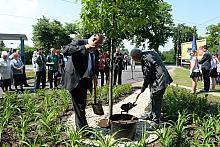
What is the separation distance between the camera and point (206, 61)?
13.0m

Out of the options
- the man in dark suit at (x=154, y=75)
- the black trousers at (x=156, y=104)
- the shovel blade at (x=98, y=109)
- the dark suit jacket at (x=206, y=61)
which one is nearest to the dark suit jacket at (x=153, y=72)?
the man in dark suit at (x=154, y=75)

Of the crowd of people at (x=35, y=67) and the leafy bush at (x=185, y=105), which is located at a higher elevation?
the crowd of people at (x=35, y=67)

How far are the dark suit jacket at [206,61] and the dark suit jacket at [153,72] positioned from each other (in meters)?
6.50

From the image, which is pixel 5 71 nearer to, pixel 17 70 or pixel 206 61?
pixel 17 70

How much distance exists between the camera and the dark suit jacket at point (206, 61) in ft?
42.5

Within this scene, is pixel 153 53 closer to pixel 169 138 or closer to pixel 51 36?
pixel 169 138

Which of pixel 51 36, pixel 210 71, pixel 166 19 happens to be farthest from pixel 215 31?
pixel 210 71

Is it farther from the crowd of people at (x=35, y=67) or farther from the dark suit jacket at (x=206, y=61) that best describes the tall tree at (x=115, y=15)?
the dark suit jacket at (x=206, y=61)

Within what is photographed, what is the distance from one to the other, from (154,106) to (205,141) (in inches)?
79.5

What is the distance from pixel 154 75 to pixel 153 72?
0.23 feet

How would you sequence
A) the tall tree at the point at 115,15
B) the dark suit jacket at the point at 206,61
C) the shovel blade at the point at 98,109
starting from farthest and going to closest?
the dark suit jacket at the point at 206,61
the shovel blade at the point at 98,109
the tall tree at the point at 115,15

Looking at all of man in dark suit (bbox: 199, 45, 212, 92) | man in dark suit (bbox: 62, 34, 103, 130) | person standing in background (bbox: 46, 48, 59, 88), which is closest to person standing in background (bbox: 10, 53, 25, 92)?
person standing in background (bbox: 46, 48, 59, 88)

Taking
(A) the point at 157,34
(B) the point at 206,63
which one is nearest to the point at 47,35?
(A) the point at 157,34

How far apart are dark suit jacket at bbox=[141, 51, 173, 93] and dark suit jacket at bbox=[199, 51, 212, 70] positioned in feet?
21.3
